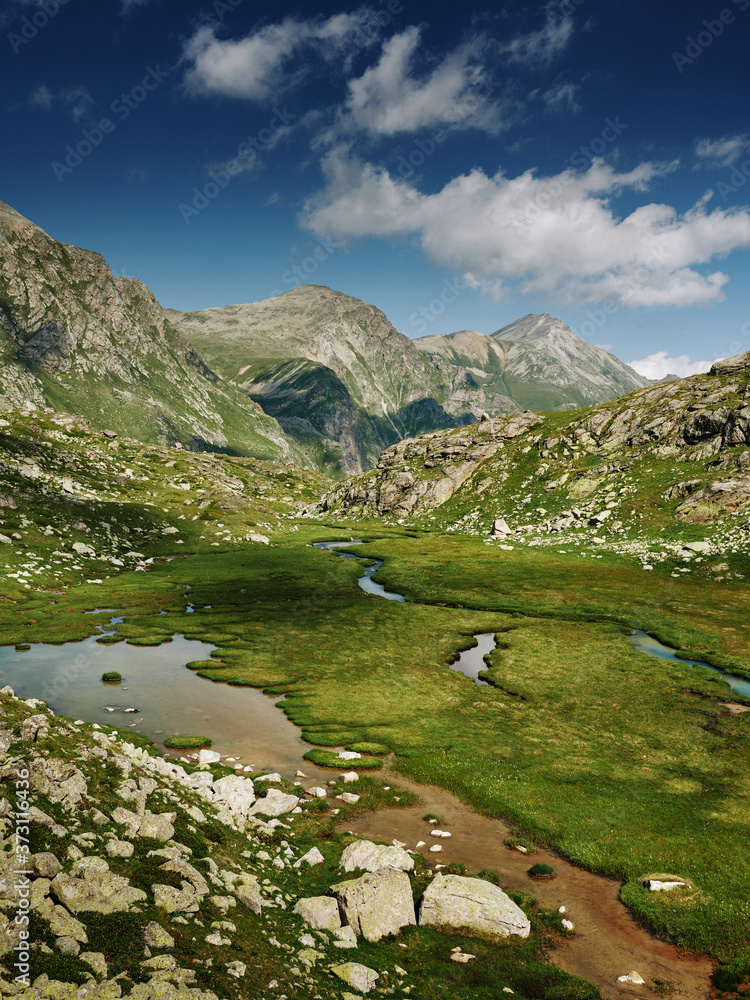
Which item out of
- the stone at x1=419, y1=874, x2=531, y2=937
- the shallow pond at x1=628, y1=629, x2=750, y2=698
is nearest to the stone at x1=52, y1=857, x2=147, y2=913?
the stone at x1=419, y1=874, x2=531, y2=937

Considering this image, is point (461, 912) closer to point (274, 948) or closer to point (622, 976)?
point (622, 976)

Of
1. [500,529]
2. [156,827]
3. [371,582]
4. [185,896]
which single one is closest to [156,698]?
[156,827]

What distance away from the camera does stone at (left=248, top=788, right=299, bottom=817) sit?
25.1m

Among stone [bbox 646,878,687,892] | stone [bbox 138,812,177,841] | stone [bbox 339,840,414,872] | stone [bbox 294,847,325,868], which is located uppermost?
stone [bbox 138,812,177,841]

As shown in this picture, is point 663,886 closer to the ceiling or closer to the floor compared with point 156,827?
closer to the floor

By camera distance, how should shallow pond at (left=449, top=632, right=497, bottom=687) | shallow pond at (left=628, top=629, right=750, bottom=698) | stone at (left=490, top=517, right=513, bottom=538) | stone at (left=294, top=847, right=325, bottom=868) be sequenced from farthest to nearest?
stone at (left=490, top=517, right=513, bottom=538) < shallow pond at (left=449, top=632, right=497, bottom=687) < shallow pond at (left=628, top=629, right=750, bottom=698) < stone at (left=294, top=847, right=325, bottom=868)

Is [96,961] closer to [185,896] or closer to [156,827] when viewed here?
[185,896]

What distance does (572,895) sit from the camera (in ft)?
70.4

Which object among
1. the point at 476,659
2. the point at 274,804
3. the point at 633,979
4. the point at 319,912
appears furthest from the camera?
the point at 476,659

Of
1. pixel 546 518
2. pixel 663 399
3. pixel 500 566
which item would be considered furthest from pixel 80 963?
pixel 663 399

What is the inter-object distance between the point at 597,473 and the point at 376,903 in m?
127

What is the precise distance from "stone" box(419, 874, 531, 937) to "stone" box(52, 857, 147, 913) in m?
11.0

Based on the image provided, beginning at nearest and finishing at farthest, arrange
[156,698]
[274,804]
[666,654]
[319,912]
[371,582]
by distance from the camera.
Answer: [319,912] < [274,804] < [156,698] < [666,654] < [371,582]

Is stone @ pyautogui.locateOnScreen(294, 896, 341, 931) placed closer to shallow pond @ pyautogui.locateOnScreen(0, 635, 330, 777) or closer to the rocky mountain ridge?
the rocky mountain ridge
